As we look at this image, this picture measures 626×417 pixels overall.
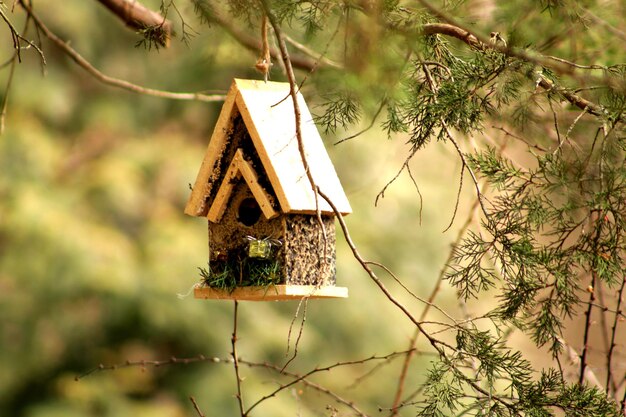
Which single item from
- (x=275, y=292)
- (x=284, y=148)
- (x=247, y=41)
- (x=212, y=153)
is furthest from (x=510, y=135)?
(x=247, y=41)

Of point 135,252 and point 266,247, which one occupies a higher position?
point 135,252

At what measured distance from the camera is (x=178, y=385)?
7.13m

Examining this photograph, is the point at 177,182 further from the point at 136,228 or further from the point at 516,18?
the point at 516,18

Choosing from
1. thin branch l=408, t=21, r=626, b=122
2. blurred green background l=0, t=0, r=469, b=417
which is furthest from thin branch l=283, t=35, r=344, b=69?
blurred green background l=0, t=0, r=469, b=417

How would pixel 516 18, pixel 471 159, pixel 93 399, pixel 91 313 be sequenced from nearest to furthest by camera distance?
1. pixel 516 18
2. pixel 471 159
3. pixel 93 399
4. pixel 91 313

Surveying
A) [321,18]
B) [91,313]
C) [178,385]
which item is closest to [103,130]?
[91,313]

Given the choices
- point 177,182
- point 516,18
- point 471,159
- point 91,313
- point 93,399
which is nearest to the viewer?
point 516,18

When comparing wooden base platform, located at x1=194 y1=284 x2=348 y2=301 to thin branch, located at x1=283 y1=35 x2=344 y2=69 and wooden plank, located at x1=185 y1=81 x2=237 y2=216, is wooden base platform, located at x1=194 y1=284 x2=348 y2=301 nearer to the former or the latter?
wooden plank, located at x1=185 y1=81 x2=237 y2=216

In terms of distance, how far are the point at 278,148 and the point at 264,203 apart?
0.43 feet

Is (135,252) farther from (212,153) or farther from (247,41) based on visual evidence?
(212,153)

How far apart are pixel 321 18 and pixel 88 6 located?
6.69 m

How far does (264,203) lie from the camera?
212 centimetres

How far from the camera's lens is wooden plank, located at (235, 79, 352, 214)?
2.08m

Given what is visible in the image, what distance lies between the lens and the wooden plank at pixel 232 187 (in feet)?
6.95
